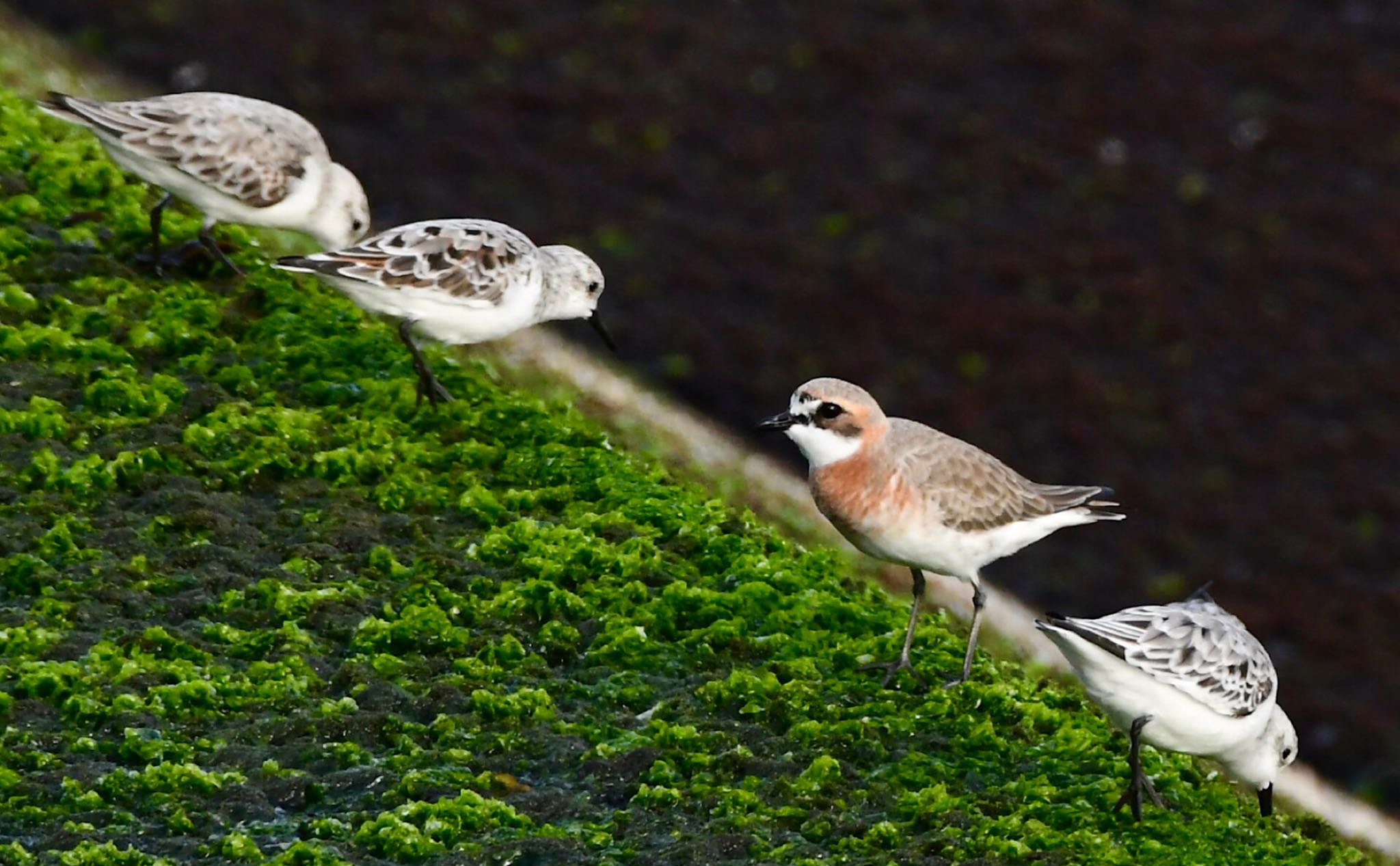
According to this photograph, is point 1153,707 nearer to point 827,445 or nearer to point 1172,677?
point 1172,677

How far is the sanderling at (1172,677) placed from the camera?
7.07 metres

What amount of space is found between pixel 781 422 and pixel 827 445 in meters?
0.26

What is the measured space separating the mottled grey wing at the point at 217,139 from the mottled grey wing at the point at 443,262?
3.18 feet

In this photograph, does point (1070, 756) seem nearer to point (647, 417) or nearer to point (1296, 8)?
point (647, 417)

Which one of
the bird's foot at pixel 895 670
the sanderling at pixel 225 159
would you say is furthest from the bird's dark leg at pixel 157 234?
the bird's foot at pixel 895 670

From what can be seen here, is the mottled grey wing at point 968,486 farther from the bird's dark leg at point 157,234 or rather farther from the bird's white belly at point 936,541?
the bird's dark leg at point 157,234

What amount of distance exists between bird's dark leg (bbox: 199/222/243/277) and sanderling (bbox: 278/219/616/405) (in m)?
1.23

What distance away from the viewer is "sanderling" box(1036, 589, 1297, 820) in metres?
7.07

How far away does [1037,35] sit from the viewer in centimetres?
1600

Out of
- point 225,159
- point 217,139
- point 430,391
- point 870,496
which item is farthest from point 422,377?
point 870,496

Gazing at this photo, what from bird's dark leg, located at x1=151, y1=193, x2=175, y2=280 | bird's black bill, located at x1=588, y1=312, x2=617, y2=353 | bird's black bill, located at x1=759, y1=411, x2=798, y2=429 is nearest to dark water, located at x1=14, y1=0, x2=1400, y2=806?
bird's black bill, located at x1=588, y1=312, x2=617, y2=353

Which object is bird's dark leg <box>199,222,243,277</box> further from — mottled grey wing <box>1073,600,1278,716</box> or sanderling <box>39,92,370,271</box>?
mottled grey wing <box>1073,600,1278,716</box>

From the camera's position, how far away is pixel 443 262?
9758 mm

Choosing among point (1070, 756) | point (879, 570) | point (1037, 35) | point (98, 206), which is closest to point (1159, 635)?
point (1070, 756)
